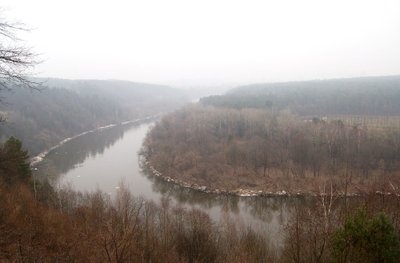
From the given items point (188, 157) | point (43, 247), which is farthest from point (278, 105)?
point (43, 247)

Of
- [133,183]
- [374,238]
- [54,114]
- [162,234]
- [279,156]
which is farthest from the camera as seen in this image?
[54,114]

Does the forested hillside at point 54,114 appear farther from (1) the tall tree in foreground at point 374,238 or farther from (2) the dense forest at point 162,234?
(1) the tall tree in foreground at point 374,238

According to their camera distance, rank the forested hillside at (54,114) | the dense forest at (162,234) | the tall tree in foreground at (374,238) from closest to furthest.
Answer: the dense forest at (162,234) → the tall tree in foreground at (374,238) → the forested hillside at (54,114)

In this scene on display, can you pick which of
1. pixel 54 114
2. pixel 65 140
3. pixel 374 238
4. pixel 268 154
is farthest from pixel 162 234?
pixel 54 114

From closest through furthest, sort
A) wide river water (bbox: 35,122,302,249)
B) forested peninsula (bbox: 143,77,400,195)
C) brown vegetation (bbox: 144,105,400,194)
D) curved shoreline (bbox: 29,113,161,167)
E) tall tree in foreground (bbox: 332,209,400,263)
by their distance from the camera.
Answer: tall tree in foreground (bbox: 332,209,400,263), wide river water (bbox: 35,122,302,249), forested peninsula (bbox: 143,77,400,195), brown vegetation (bbox: 144,105,400,194), curved shoreline (bbox: 29,113,161,167)

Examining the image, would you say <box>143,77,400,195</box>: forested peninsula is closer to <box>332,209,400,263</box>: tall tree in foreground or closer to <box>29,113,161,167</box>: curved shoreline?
<box>29,113,161,167</box>: curved shoreline

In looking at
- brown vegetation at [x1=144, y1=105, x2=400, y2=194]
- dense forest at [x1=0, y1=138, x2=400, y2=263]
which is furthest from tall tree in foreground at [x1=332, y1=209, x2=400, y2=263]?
brown vegetation at [x1=144, y1=105, x2=400, y2=194]

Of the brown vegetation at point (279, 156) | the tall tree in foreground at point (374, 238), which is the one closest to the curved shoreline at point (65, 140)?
the brown vegetation at point (279, 156)

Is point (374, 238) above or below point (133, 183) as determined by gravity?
above

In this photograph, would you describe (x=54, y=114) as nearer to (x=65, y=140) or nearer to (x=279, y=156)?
(x=65, y=140)
